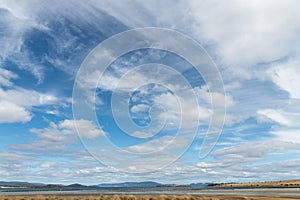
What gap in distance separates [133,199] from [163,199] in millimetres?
5419

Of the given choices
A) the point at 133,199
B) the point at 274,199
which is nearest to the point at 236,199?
the point at 274,199

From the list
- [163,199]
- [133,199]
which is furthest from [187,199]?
[133,199]

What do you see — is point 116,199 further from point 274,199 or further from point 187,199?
point 274,199

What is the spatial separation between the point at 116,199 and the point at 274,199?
29.2 meters

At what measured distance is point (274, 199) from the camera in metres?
57.4

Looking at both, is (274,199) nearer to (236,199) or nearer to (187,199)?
(236,199)

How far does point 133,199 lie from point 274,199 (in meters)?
26.1

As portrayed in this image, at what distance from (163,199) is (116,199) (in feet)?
27.7

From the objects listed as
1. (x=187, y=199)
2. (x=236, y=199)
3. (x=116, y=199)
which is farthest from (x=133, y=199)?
(x=236, y=199)

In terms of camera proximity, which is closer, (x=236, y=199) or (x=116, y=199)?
(x=116, y=199)

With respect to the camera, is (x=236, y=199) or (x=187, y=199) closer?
(x=187, y=199)

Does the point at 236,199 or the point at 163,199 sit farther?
the point at 236,199

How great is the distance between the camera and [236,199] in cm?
6022

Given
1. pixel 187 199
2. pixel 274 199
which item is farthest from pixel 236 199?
pixel 187 199
